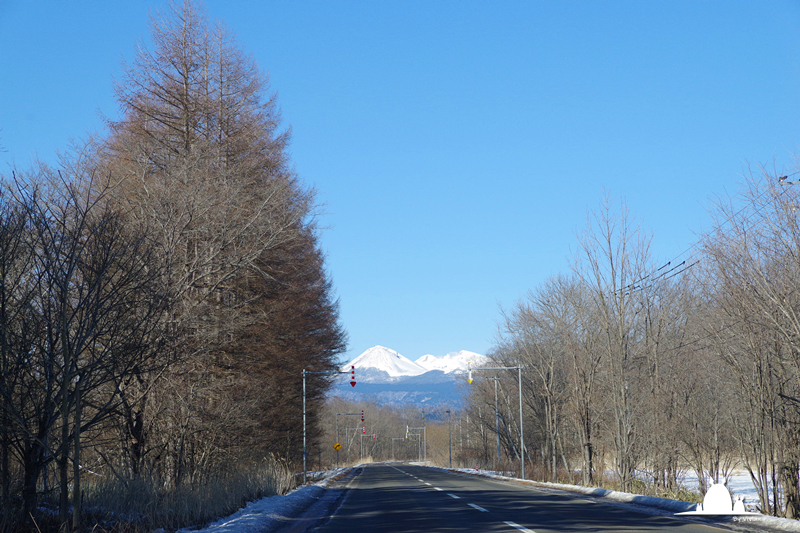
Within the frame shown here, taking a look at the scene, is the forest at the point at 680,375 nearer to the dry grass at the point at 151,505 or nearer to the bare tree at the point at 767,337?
the bare tree at the point at 767,337

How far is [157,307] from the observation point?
956 centimetres

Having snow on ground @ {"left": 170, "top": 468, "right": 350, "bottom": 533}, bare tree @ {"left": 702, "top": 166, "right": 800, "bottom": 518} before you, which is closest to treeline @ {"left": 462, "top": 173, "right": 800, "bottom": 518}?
bare tree @ {"left": 702, "top": 166, "right": 800, "bottom": 518}

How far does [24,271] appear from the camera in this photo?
8617mm

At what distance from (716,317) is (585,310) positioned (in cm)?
1643

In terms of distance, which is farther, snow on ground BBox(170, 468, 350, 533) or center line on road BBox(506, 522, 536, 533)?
snow on ground BBox(170, 468, 350, 533)

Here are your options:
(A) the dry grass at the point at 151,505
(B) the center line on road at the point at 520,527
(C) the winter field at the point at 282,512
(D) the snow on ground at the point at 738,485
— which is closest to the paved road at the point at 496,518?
(B) the center line on road at the point at 520,527

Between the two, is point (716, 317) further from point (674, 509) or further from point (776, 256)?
point (674, 509)

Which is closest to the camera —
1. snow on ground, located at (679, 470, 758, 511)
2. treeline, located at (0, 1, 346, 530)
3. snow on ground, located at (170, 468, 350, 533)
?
treeline, located at (0, 1, 346, 530)

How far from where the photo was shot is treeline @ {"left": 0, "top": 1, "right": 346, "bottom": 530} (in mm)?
8469

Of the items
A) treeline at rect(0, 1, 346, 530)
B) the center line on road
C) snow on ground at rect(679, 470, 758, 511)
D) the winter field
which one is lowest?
snow on ground at rect(679, 470, 758, 511)

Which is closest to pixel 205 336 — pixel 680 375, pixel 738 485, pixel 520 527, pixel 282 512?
pixel 282 512

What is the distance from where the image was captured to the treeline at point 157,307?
847cm

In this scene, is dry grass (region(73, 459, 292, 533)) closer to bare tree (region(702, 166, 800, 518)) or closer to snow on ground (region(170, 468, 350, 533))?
snow on ground (region(170, 468, 350, 533))

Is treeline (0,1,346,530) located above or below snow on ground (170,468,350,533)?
above
